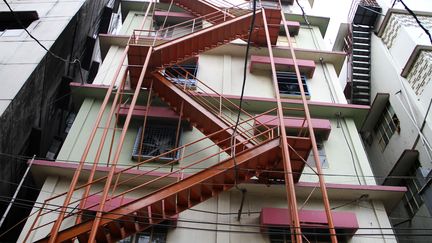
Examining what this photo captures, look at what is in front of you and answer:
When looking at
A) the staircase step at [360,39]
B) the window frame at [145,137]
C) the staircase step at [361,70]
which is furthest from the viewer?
the staircase step at [360,39]

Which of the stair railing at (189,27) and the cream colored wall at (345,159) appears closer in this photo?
the cream colored wall at (345,159)

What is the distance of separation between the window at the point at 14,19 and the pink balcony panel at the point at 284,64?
7.41 metres

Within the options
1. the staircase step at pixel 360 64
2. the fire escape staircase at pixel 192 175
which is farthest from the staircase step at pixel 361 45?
the fire escape staircase at pixel 192 175

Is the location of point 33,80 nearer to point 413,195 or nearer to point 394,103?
point 413,195

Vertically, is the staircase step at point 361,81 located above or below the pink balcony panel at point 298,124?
above

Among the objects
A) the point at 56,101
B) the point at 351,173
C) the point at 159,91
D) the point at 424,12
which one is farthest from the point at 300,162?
the point at 424,12

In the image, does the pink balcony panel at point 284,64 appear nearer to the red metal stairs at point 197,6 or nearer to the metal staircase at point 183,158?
the metal staircase at point 183,158

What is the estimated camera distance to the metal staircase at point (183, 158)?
7.54 metres

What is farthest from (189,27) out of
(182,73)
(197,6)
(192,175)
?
(192,175)

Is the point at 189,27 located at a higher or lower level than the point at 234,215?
higher

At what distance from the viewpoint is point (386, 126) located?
15445mm

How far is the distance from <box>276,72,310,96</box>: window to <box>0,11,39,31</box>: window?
27.5 ft

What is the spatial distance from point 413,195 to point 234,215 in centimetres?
658

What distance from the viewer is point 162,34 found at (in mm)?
16297
